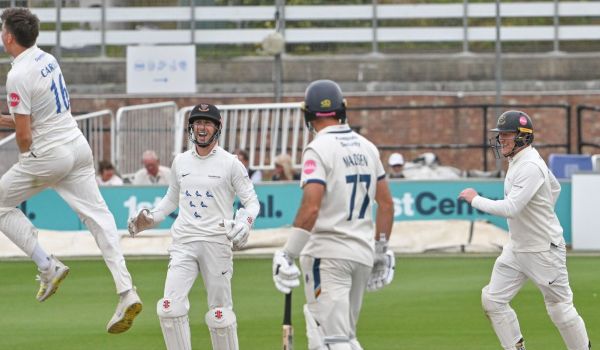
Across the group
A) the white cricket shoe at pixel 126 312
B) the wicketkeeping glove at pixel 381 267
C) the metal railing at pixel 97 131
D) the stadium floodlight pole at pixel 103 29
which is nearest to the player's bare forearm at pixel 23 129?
the white cricket shoe at pixel 126 312

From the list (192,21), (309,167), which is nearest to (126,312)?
(309,167)

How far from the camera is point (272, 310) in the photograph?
1518 centimetres

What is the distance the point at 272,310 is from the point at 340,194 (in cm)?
630

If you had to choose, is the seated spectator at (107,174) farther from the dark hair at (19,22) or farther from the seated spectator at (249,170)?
the dark hair at (19,22)

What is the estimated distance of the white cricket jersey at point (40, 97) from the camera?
436 inches

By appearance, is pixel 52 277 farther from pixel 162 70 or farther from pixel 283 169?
pixel 162 70

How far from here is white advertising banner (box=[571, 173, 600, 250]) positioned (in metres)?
21.7

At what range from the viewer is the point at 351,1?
28.9 metres

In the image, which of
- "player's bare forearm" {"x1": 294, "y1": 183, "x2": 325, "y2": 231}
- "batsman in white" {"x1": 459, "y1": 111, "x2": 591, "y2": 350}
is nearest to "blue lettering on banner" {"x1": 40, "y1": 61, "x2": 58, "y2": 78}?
"player's bare forearm" {"x1": 294, "y1": 183, "x2": 325, "y2": 231}

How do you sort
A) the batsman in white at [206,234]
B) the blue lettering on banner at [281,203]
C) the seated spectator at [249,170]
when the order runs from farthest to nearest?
the seated spectator at [249,170] < the blue lettering on banner at [281,203] < the batsman in white at [206,234]

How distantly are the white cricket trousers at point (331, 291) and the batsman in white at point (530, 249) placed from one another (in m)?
2.10

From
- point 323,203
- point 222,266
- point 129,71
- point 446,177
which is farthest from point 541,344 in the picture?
point 129,71

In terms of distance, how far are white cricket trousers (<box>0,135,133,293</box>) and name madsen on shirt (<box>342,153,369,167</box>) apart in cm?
288

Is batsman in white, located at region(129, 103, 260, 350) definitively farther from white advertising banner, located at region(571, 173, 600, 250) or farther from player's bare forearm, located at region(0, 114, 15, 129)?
white advertising banner, located at region(571, 173, 600, 250)
